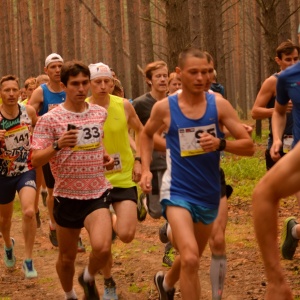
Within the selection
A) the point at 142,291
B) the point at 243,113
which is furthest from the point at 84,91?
the point at 243,113

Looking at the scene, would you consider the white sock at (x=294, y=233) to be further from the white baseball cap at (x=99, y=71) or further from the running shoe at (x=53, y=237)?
the running shoe at (x=53, y=237)

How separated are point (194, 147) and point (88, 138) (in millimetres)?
1148

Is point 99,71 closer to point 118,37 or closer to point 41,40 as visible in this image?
point 118,37

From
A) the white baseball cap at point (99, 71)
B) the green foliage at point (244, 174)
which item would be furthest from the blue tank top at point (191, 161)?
the green foliage at point (244, 174)

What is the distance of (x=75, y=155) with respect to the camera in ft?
21.9

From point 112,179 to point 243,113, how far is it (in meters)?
35.1

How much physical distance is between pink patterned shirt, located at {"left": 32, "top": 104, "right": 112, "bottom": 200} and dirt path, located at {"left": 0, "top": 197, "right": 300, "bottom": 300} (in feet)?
5.02

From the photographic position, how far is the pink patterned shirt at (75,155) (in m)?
6.69

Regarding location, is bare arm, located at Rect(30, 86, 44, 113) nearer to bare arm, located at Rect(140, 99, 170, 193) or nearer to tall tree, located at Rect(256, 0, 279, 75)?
bare arm, located at Rect(140, 99, 170, 193)

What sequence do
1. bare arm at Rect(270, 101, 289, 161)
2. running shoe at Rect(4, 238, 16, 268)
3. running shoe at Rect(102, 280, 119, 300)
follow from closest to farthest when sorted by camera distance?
bare arm at Rect(270, 101, 289, 161), running shoe at Rect(102, 280, 119, 300), running shoe at Rect(4, 238, 16, 268)

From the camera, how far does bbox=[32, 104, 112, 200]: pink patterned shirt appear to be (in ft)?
21.9

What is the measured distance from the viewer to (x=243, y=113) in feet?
139

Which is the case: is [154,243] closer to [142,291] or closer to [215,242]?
[142,291]

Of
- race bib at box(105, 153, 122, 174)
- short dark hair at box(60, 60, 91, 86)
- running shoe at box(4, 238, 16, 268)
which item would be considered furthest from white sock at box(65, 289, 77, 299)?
running shoe at box(4, 238, 16, 268)
